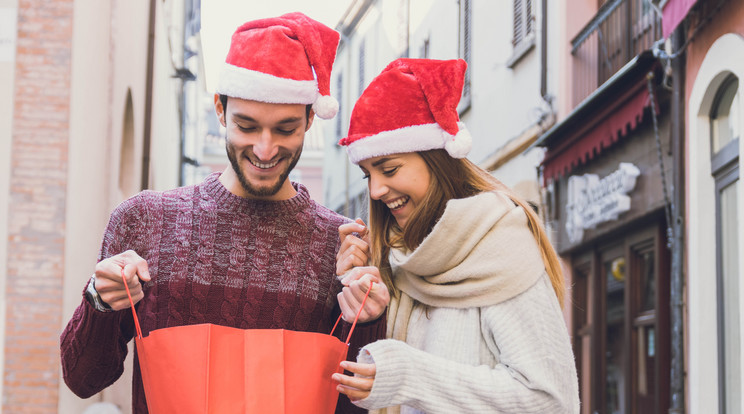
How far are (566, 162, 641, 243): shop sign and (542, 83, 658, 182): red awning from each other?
0.21 m

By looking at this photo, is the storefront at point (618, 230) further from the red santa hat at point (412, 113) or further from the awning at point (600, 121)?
the red santa hat at point (412, 113)

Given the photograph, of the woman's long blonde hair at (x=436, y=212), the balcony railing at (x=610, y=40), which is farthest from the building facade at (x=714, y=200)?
the woman's long blonde hair at (x=436, y=212)

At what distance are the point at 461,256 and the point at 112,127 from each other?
25.1ft

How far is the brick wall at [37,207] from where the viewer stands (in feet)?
27.0

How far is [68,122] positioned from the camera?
8.51 meters

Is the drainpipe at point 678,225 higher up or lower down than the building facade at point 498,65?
lower down

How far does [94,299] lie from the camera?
286 centimetres

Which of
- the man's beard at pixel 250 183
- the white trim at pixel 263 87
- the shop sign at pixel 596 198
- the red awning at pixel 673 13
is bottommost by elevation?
the man's beard at pixel 250 183

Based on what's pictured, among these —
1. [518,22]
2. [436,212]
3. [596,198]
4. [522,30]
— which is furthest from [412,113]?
[518,22]

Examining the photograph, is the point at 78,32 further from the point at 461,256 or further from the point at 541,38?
the point at 461,256

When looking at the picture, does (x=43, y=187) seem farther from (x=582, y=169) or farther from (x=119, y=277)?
(x=119, y=277)

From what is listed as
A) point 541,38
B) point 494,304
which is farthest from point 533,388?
point 541,38

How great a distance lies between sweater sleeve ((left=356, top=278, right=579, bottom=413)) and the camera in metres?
2.77

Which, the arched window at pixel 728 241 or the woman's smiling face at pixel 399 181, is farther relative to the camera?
the arched window at pixel 728 241
